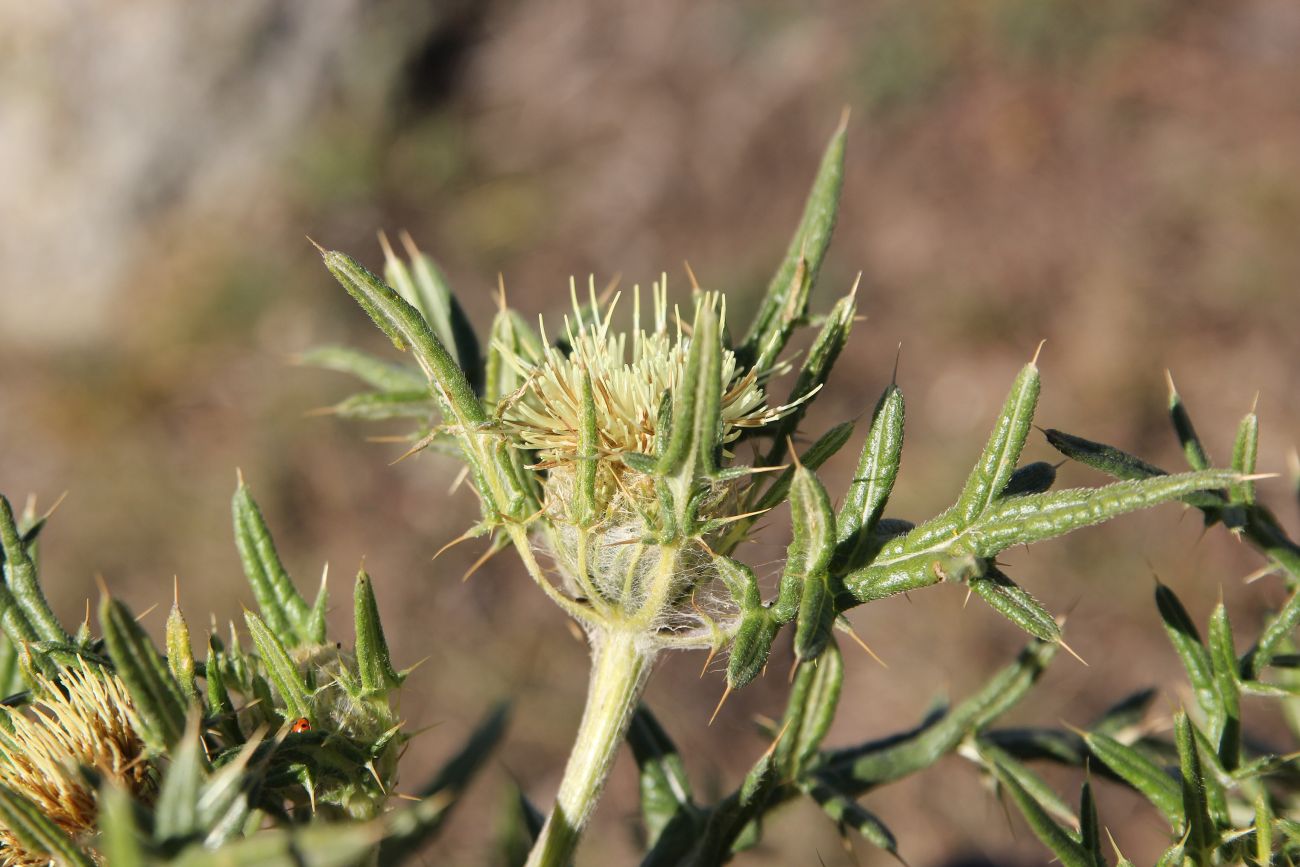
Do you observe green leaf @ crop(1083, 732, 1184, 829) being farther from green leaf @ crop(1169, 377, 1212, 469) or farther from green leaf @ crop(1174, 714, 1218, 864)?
green leaf @ crop(1169, 377, 1212, 469)

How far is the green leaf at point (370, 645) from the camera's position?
4.64 feet

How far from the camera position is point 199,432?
7.02 m

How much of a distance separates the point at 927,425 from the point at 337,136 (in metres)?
4.99

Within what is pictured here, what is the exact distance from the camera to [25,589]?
63.1 inches

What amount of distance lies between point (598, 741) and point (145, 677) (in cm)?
70

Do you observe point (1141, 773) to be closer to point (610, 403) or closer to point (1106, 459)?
point (1106, 459)

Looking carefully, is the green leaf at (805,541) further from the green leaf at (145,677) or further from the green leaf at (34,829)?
the green leaf at (34,829)

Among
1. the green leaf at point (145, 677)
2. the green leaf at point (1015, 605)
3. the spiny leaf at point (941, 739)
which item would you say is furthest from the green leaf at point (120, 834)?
the spiny leaf at point (941, 739)

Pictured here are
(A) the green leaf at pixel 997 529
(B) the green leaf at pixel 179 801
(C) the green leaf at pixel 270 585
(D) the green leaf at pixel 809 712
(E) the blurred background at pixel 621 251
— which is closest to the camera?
(B) the green leaf at pixel 179 801

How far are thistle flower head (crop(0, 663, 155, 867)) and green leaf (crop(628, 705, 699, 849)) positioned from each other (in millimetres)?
875

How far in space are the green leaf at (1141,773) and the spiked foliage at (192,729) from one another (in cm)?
106

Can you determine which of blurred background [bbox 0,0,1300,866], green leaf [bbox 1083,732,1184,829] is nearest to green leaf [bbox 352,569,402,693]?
green leaf [bbox 1083,732,1184,829]

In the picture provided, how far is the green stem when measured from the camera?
5.24ft

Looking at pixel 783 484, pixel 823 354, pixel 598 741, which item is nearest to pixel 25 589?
pixel 598 741
